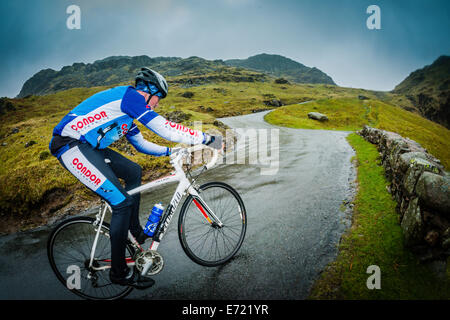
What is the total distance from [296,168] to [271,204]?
15.5 feet

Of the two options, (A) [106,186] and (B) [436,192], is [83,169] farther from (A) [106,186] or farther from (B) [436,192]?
(B) [436,192]

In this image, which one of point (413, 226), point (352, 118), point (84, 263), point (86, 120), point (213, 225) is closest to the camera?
point (86, 120)

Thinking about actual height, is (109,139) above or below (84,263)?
above

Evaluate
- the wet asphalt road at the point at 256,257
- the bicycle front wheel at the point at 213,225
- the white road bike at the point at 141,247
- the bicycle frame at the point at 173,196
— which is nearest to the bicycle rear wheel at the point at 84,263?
the white road bike at the point at 141,247

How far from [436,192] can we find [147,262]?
191 inches

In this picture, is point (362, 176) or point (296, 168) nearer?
point (362, 176)

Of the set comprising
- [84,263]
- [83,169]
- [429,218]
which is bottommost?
[84,263]

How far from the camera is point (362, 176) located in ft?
27.4

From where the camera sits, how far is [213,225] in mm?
3832

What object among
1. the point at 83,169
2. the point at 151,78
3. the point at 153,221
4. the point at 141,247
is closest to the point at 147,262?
the point at 141,247

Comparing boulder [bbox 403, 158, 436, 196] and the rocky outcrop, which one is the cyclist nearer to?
the rocky outcrop

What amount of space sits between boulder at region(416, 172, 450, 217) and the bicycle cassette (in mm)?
4629
